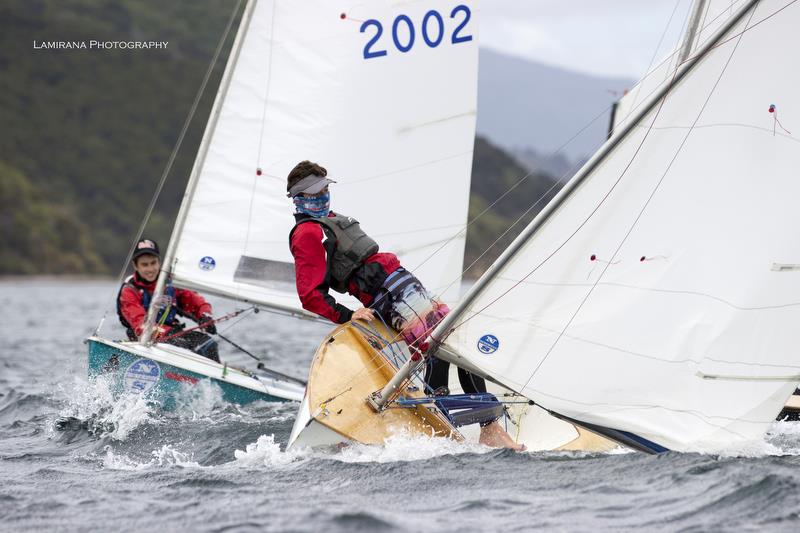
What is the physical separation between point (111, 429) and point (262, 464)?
221cm

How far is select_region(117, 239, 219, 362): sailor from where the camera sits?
9367 millimetres

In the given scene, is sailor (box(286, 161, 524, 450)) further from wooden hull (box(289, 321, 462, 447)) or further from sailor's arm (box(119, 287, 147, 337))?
sailor's arm (box(119, 287, 147, 337))

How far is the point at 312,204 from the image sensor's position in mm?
6535

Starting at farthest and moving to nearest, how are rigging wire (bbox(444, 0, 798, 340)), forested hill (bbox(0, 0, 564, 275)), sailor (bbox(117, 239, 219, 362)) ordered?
forested hill (bbox(0, 0, 564, 275))
sailor (bbox(117, 239, 219, 362))
rigging wire (bbox(444, 0, 798, 340))

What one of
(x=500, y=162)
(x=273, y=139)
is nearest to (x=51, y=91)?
(x=500, y=162)

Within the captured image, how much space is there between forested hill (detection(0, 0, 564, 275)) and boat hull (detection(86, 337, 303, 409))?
53933 millimetres

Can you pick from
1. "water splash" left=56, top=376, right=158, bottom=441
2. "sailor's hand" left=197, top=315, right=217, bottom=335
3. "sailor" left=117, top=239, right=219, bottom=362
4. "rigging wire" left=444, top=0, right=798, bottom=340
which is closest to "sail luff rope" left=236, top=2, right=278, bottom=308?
"sailor's hand" left=197, top=315, right=217, bottom=335

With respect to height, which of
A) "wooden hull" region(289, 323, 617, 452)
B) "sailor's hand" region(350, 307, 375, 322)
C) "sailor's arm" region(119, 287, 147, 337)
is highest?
"sailor's hand" region(350, 307, 375, 322)

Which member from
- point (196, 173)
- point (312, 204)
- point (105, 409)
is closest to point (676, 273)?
point (312, 204)

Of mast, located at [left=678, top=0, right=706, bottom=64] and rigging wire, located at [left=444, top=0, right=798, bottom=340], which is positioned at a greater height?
mast, located at [left=678, top=0, right=706, bottom=64]

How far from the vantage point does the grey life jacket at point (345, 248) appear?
254 inches

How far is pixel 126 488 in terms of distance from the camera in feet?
19.0

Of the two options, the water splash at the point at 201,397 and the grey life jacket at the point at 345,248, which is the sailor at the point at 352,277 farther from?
the water splash at the point at 201,397

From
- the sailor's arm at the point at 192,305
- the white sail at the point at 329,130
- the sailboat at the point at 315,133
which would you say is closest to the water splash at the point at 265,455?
the sailboat at the point at 315,133
